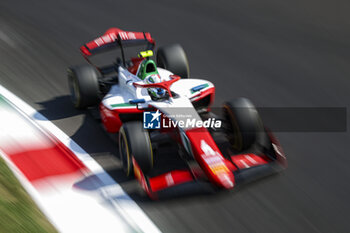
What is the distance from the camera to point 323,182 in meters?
5.57

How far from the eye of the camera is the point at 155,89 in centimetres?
616

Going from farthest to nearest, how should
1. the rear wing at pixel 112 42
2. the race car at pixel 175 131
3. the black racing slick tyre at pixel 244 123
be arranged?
the rear wing at pixel 112 42
the black racing slick tyre at pixel 244 123
the race car at pixel 175 131

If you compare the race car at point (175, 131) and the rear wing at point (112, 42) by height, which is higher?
the rear wing at point (112, 42)

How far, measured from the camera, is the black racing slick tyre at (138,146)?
5.27 metres

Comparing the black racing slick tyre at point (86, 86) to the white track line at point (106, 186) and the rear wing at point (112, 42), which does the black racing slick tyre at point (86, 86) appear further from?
the white track line at point (106, 186)

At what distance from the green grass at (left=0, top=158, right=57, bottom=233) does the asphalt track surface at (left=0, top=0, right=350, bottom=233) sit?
1.17 meters

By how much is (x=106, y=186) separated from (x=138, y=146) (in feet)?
2.10

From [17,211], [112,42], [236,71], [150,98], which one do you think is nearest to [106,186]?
[17,211]

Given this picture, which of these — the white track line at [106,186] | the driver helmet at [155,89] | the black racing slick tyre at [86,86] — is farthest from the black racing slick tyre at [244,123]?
the black racing slick tyre at [86,86]

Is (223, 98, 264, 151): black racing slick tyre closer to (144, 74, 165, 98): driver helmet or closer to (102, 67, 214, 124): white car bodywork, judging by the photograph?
(102, 67, 214, 124): white car bodywork

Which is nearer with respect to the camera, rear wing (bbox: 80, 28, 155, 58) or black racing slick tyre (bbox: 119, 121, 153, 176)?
black racing slick tyre (bbox: 119, 121, 153, 176)

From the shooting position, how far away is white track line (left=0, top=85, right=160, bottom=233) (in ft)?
15.6

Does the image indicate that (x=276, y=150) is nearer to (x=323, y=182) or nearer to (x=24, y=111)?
(x=323, y=182)

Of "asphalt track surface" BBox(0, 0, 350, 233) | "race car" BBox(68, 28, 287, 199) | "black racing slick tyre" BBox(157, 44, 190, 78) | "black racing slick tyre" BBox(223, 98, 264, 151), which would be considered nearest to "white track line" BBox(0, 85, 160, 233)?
"asphalt track surface" BBox(0, 0, 350, 233)
